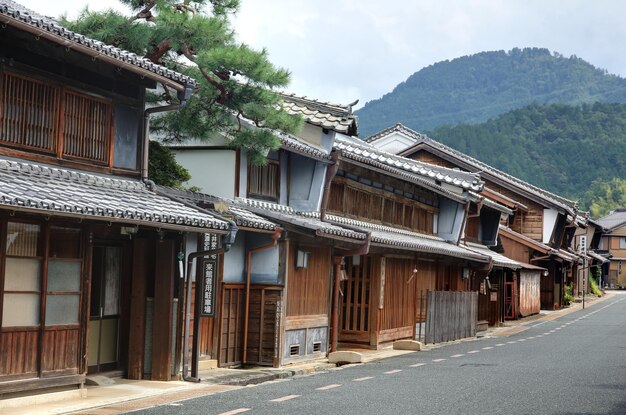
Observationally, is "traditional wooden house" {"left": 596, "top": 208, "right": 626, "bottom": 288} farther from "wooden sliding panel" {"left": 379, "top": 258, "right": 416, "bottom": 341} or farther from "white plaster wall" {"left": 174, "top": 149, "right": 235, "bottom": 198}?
"white plaster wall" {"left": 174, "top": 149, "right": 235, "bottom": 198}

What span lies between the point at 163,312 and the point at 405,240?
41.3ft

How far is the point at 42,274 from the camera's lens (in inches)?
519

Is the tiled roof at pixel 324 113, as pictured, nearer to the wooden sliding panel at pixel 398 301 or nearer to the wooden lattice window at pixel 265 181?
the wooden lattice window at pixel 265 181

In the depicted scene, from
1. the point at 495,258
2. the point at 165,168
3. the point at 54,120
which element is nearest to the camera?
the point at 54,120

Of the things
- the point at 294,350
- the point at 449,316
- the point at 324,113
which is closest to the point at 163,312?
the point at 294,350

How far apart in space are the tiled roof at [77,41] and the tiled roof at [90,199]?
206cm

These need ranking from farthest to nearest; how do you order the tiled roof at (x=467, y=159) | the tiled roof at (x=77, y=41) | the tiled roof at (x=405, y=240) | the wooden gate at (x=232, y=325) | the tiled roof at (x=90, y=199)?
the tiled roof at (x=467, y=159) → the tiled roof at (x=405, y=240) → the wooden gate at (x=232, y=325) → the tiled roof at (x=77, y=41) → the tiled roof at (x=90, y=199)

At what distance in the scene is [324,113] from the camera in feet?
81.8

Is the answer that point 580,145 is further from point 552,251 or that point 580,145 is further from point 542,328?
point 542,328

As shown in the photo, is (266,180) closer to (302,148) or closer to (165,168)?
(302,148)

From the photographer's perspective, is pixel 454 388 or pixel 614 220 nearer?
pixel 454 388

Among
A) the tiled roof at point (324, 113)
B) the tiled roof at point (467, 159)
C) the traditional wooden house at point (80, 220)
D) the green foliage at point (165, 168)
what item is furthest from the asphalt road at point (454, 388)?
the tiled roof at point (467, 159)

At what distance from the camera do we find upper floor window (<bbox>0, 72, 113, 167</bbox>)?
44.7ft

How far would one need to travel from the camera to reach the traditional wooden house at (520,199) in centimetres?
5184
